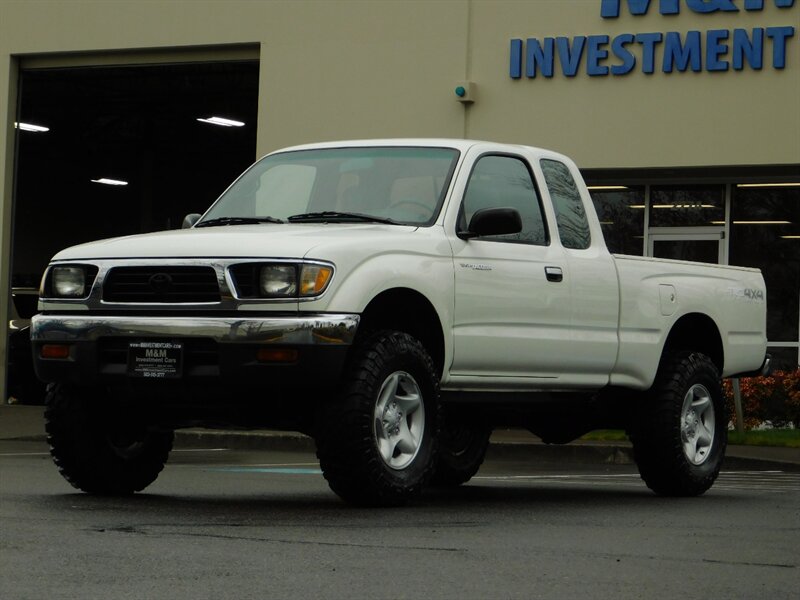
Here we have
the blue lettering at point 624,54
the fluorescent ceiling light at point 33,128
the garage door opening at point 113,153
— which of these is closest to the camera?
the blue lettering at point 624,54

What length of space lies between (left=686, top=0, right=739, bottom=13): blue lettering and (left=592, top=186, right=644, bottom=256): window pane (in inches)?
107

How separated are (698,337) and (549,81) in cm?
956

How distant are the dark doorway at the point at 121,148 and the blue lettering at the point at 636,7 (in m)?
5.59

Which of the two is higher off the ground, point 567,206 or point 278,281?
point 567,206

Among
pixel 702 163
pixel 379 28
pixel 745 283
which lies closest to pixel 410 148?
pixel 745 283

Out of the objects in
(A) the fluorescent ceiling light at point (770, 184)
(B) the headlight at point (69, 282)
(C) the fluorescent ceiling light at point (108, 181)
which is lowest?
(B) the headlight at point (69, 282)

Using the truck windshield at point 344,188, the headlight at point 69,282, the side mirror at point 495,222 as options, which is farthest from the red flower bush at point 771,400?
the headlight at point 69,282

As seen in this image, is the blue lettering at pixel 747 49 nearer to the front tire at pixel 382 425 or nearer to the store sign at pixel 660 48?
the store sign at pixel 660 48

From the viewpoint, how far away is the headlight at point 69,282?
913cm

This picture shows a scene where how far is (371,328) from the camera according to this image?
29.6 feet

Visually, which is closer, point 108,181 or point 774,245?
point 774,245

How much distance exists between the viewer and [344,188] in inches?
396

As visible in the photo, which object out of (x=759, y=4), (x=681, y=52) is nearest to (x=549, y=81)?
(x=681, y=52)

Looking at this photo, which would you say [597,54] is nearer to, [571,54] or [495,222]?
[571,54]
